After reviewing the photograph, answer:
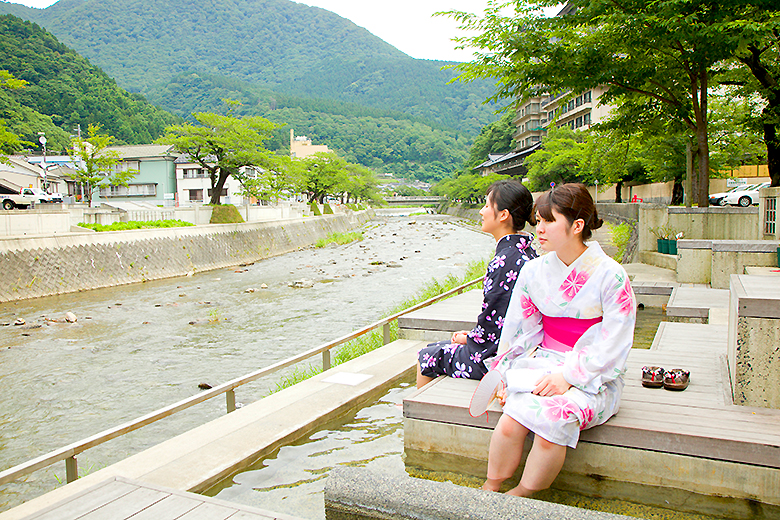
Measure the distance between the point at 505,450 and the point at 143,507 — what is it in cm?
162

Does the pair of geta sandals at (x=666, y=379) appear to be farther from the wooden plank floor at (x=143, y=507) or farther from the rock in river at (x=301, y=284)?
the rock in river at (x=301, y=284)

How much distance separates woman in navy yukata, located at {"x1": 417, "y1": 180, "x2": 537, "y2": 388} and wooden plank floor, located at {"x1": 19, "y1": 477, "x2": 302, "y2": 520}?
4.95 ft

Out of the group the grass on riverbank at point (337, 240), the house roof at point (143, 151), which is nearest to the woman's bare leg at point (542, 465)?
Result: the grass on riverbank at point (337, 240)

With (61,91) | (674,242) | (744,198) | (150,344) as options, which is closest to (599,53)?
(674,242)

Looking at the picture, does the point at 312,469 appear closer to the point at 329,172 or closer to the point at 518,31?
the point at 518,31

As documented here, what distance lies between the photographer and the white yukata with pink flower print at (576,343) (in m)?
2.46

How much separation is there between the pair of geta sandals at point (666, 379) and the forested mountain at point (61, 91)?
60.6 metres

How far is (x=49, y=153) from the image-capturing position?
172 ft

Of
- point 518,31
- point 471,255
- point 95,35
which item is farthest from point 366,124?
point 518,31

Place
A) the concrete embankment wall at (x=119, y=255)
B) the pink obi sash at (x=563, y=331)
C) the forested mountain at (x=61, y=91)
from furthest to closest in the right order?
the forested mountain at (x=61, y=91)
the concrete embankment wall at (x=119, y=255)
the pink obi sash at (x=563, y=331)

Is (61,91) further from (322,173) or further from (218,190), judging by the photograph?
(218,190)

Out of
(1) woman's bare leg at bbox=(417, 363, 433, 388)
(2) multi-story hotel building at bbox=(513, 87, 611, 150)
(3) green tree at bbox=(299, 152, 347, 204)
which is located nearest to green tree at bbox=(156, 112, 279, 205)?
(3) green tree at bbox=(299, 152, 347, 204)

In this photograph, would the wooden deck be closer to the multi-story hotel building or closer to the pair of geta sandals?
the pair of geta sandals

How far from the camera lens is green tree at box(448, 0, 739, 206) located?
9547 mm
